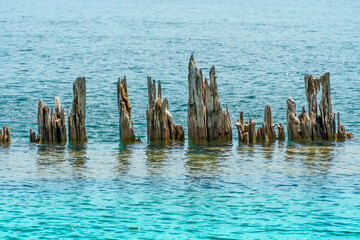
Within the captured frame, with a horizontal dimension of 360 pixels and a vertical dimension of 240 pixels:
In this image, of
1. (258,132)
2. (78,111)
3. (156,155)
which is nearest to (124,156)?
(156,155)

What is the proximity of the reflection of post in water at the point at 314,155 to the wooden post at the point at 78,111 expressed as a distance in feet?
28.7

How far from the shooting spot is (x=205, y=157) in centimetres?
2494

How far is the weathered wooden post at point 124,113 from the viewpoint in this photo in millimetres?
27547

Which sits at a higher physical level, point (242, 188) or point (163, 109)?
point (163, 109)

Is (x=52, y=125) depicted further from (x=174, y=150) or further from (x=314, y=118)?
(x=314, y=118)

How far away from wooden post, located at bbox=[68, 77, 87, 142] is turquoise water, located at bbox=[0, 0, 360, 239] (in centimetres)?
98

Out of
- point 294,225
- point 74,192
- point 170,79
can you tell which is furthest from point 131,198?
point 170,79

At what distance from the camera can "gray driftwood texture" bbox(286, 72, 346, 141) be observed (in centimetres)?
2775

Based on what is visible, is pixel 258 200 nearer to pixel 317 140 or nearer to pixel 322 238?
pixel 322 238

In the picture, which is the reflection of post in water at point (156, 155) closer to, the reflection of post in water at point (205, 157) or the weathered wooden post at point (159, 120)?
the weathered wooden post at point (159, 120)

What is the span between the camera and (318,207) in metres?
17.9

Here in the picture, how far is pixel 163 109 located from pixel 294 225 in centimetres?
1177

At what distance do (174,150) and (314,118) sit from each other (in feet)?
21.1

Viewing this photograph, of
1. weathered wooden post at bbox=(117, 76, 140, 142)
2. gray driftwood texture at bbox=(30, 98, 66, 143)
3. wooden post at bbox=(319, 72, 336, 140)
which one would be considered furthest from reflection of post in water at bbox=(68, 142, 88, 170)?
wooden post at bbox=(319, 72, 336, 140)
